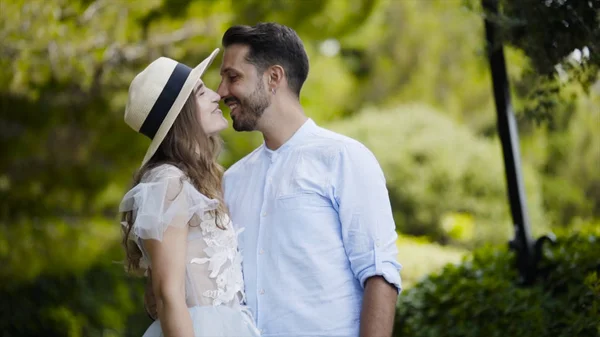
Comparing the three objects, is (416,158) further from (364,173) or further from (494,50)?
(364,173)

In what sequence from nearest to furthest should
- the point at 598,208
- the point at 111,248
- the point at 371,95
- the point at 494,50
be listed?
1. the point at 494,50
2. the point at 111,248
3. the point at 598,208
4. the point at 371,95

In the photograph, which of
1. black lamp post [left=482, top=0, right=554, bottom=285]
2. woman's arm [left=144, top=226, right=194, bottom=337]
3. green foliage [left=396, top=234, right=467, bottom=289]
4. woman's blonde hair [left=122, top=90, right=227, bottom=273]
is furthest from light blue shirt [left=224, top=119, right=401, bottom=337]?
green foliage [left=396, top=234, right=467, bottom=289]

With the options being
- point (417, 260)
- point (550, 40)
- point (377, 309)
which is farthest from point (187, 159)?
point (417, 260)

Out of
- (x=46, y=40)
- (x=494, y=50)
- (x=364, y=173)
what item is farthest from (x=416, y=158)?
(x=364, y=173)

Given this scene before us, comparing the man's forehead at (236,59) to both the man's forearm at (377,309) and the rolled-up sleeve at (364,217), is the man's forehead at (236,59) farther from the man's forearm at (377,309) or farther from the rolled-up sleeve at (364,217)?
the man's forearm at (377,309)

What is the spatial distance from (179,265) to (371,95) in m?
15.4

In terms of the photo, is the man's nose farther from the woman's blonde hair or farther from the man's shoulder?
the man's shoulder

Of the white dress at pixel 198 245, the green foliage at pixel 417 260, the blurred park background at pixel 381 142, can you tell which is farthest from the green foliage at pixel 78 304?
the white dress at pixel 198 245

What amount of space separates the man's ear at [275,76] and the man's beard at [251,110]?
0.05 meters

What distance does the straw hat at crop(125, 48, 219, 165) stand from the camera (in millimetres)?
2711

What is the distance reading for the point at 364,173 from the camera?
8.59ft

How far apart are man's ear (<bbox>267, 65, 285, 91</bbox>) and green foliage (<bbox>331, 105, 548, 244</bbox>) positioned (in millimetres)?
9077

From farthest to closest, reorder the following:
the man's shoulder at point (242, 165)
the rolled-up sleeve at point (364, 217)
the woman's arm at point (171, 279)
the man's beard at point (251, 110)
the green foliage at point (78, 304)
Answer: the green foliage at point (78, 304)
the man's shoulder at point (242, 165)
the man's beard at point (251, 110)
the rolled-up sleeve at point (364, 217)
the woman's arm at point (171, 279)

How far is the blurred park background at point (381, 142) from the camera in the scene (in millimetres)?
3570
